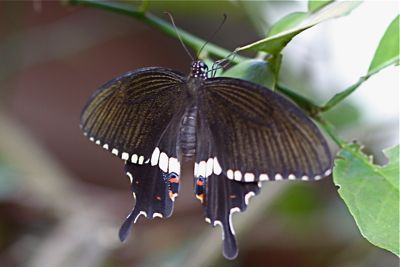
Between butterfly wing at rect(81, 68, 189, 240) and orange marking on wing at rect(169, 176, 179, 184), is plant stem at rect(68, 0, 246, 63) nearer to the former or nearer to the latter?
butterfly wing at rect(81, 68, 189, 240)

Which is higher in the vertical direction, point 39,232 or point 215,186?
point 215,186

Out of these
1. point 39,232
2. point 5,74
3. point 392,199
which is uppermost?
point 5,74

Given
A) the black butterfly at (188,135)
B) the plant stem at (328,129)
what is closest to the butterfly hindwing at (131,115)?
the black butterfly at (188,135)

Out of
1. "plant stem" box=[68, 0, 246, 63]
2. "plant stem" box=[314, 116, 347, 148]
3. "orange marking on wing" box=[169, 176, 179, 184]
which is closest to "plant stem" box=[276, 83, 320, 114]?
"plant stem" box=[314, 116, 347, 148]

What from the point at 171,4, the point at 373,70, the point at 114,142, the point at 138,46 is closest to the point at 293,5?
the point at 171,4

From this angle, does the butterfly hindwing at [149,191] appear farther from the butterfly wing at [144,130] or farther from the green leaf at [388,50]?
the green leaf at [388,50]

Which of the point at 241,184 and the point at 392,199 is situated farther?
the point at 241,184

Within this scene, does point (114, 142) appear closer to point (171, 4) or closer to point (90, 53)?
point (171, 4)
